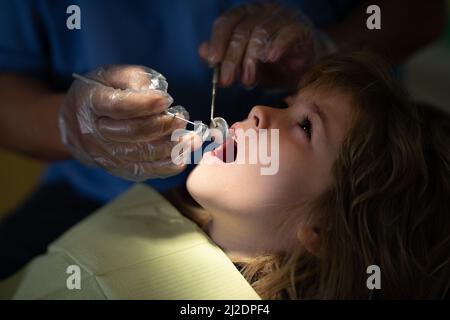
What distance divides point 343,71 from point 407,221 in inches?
Answer: 9.7

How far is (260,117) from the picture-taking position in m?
0.74

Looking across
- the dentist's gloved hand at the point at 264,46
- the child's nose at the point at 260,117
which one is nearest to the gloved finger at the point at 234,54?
the dentist's gloved hand at the point at 264,46

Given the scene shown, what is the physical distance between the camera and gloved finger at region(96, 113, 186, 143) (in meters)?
0.69

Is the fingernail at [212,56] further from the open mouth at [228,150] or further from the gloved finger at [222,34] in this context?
the open mouth at [228,150]

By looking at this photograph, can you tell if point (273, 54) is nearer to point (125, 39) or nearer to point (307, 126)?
point (307, 126)

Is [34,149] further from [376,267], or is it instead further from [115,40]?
[376,267]

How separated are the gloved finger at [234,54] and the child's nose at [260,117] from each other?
0.11m

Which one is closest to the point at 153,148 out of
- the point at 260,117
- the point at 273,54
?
the point at 260,117

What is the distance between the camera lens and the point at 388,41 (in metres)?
1.05

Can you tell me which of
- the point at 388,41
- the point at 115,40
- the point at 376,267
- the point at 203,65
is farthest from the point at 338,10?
the point at 376,267

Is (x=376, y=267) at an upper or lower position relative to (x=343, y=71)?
lower

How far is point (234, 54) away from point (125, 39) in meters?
0.23

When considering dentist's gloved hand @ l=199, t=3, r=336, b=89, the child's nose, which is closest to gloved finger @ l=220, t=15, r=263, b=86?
dentist's gloved hand @ l=199, t=3, r=336, b=89
